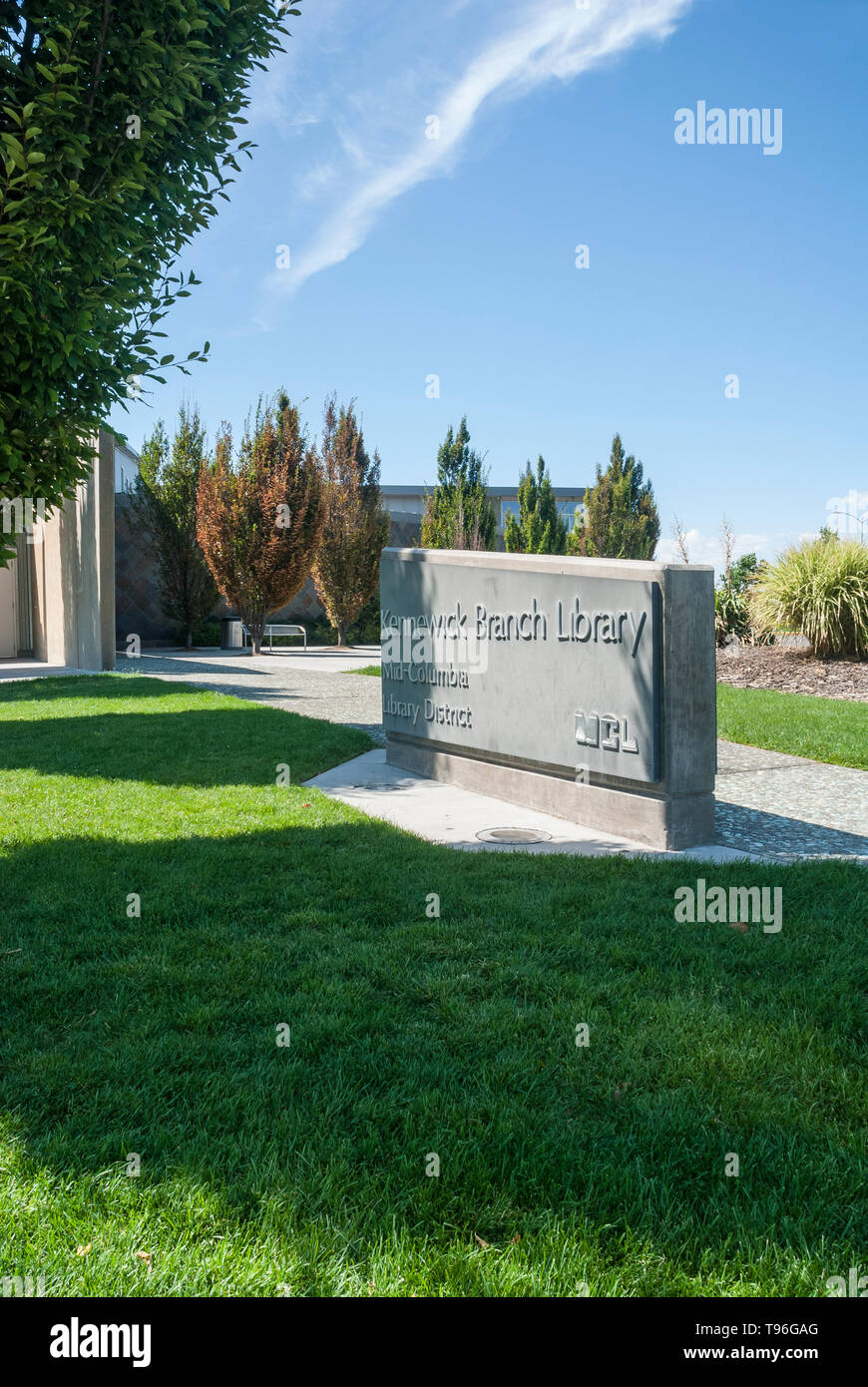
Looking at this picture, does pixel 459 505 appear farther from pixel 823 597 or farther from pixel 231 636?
pixel 823 597

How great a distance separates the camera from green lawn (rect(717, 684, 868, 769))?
1002 centimetres

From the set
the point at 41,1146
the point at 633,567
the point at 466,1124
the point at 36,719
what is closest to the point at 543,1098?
the point at 466,1124

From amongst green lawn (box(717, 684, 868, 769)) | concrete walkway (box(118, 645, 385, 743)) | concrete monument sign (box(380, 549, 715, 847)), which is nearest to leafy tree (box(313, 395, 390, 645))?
concrete walkway (box(118, 645, 385, 743))

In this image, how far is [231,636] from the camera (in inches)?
1090

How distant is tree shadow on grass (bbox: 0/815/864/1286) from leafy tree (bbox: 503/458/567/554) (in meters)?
29.4

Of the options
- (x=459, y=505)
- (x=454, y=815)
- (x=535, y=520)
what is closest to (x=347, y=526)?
(x=459, y=505)

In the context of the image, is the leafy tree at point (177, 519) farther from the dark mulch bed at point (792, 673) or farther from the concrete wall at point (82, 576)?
the dark mulch bed at point (792, 673)

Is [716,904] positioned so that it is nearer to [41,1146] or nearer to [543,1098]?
[543,1098]

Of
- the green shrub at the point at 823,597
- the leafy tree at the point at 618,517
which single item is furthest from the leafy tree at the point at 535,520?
the green shrub at the point at 823,597

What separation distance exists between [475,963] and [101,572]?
52.2 ft

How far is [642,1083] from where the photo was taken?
3.14 metres

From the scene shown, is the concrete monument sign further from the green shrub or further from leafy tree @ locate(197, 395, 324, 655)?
leafy tree @ locate(197, 395, 324, 655)

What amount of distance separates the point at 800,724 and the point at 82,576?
13.9 meters

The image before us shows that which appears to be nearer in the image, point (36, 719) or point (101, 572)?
point (36, 719)
